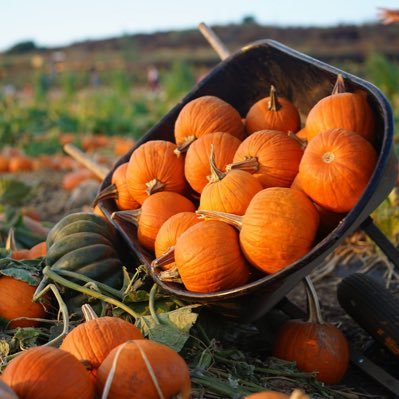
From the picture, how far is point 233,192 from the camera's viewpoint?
7.61 ft

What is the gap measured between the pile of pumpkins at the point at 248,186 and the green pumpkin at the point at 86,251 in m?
0.13

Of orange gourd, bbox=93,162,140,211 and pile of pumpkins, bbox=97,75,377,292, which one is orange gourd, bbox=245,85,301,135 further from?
orange gourd, bbox=93,162,140,211

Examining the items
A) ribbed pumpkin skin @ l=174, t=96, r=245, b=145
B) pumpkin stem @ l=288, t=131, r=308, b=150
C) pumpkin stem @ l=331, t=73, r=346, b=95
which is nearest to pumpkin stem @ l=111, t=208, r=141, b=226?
ribbed pumpkin skin @ l=174, t=96, r=245, b=145

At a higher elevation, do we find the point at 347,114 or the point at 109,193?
the point at 347,114

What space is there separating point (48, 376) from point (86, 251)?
41.8 inches

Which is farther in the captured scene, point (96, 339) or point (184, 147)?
point (184, 147)

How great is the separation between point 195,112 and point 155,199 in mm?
444

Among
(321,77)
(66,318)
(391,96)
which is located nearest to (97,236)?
(66,318)

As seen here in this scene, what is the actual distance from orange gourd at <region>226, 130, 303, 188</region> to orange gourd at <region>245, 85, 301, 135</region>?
0.33 metres

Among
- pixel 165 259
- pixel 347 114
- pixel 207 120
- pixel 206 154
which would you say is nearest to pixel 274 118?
pixel 207 120

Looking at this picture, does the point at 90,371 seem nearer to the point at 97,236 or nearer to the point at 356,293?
the point at 97,236

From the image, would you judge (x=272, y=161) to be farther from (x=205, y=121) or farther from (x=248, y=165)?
(x=205, y=121)

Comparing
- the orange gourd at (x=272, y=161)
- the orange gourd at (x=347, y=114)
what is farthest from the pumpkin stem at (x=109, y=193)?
the orange gourd at (x=347, y=114)

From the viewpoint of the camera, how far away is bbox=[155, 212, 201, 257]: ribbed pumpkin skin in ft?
8.06
